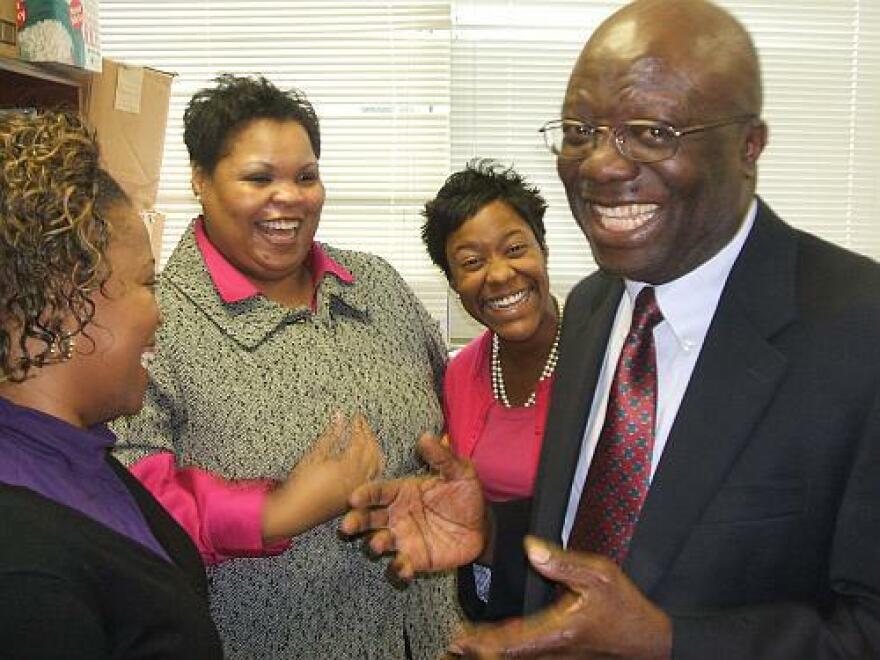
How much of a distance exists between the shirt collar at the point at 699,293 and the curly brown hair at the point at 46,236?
0.73m

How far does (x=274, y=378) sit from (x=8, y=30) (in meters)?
0.97

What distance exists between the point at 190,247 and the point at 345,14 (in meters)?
1.67

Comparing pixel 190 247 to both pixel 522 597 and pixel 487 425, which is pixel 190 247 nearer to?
pixel 487 425

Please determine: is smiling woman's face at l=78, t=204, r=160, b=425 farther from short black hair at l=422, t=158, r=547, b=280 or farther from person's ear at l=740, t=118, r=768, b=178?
short black hair at l=422, t=158, r=547, b=280

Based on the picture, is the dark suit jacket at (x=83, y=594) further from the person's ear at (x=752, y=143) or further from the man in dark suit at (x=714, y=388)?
the person's ear at (x=752, y=143)

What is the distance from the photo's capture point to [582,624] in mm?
940

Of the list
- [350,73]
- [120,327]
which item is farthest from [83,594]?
[350,73]

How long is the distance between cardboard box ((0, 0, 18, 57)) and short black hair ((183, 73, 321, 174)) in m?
0.40

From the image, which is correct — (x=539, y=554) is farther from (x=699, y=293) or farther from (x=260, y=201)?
(x=260, y=201)

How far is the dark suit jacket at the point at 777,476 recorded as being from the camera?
972 millimetres

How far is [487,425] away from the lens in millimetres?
2148

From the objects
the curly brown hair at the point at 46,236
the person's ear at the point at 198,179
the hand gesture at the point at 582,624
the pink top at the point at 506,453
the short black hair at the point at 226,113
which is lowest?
the pink top at the point at 506,453

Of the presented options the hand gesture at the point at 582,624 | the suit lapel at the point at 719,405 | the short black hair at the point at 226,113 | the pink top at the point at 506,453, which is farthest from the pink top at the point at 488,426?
the hand gesture at the point at 582,624

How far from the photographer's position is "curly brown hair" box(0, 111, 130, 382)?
3.18ft
